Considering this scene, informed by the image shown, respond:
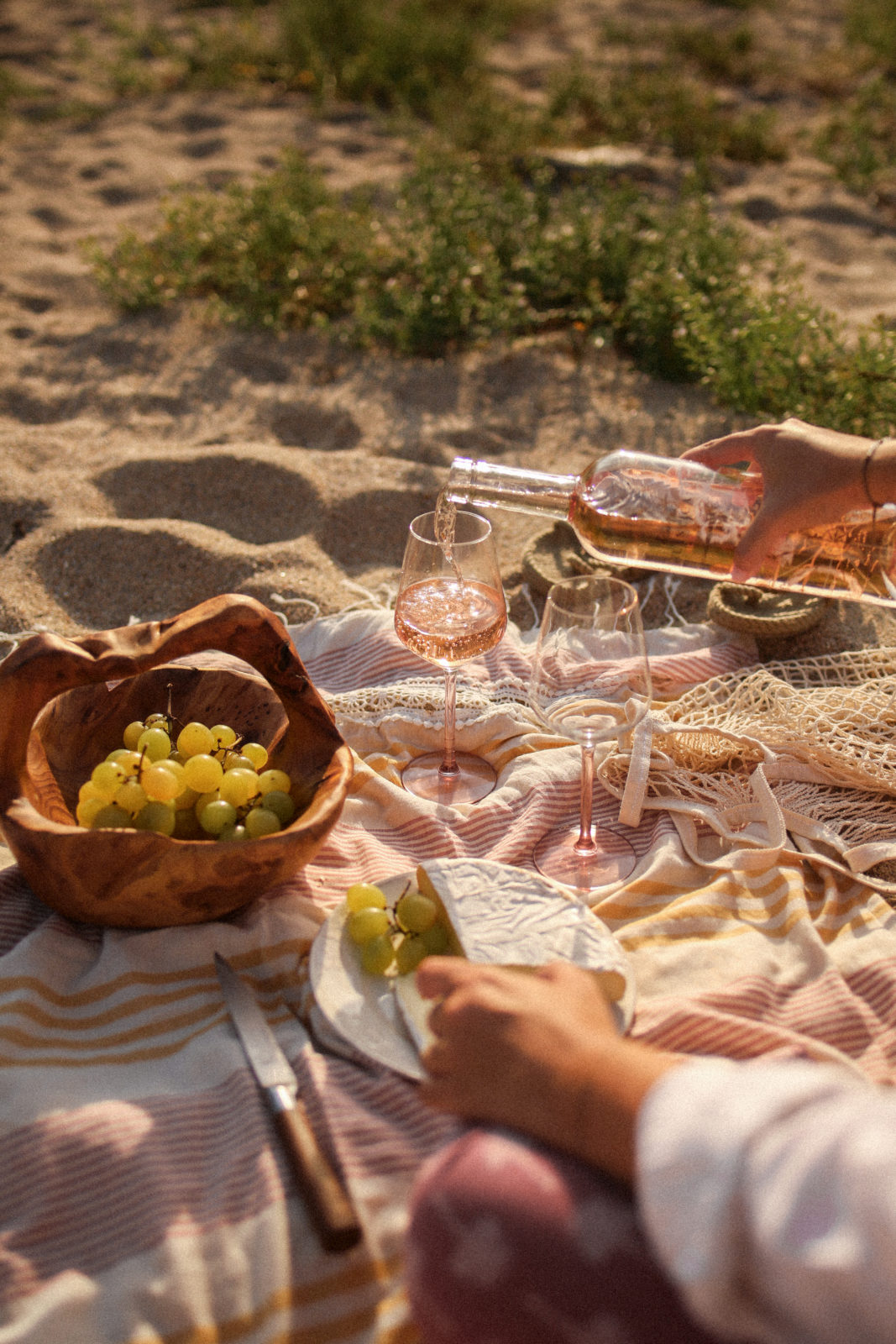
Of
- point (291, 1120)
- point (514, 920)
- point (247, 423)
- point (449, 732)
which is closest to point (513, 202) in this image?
point (247, 423)

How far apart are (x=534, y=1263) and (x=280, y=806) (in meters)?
0.80

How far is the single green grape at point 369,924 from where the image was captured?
1.52 metres

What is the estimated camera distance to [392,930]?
5.11 ft

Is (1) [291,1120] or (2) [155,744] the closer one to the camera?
(1) [291,1120]

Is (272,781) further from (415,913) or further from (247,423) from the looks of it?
(247,423)

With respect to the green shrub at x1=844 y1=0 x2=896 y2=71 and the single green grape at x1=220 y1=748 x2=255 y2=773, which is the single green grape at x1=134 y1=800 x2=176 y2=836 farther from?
the green shrub at x1=844 y1=0 x2=896 y2=71

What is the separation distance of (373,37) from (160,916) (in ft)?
19.8

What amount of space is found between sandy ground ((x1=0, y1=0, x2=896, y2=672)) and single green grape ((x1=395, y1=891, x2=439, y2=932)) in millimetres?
1276

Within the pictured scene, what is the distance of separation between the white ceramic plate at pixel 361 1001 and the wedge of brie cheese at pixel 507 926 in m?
0.02

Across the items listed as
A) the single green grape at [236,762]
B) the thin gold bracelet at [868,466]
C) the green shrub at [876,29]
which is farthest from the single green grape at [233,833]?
the green shrub at [876,29]

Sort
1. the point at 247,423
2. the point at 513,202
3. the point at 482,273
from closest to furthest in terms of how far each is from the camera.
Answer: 1. the point at 247,423
2. the point at 482,273
3. the point at 513,202

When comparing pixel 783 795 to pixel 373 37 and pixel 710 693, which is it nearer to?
pixel 710 693

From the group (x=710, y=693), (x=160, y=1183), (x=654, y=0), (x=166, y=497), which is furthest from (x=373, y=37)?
(x=160, y=1183)

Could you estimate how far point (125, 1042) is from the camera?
148 cm
